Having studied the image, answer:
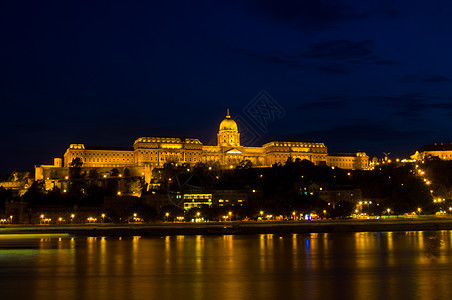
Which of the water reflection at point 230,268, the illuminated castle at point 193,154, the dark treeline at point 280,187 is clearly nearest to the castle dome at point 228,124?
the illuminated castle at point 193,154

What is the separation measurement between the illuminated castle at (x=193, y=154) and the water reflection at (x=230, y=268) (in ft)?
204

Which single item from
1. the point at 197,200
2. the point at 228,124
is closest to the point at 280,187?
the point at 197,200

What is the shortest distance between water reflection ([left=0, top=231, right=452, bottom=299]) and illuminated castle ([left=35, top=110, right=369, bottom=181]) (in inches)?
2443

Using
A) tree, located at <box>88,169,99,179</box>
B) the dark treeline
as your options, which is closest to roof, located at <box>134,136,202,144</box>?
the dark treeline

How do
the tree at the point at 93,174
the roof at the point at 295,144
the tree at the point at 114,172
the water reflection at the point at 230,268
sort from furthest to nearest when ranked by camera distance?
the roof at the point at 295,144
the tree at the point at 114,172
the tree at the point at 93,174
the water reflection at the point at 230,268

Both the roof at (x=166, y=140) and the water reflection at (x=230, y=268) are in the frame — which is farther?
the roof at (x=166, y=140)

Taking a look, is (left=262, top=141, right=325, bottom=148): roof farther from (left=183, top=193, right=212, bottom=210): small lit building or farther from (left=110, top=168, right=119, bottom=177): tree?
(left=183, top=193, right=212, bottom=210): small lit building

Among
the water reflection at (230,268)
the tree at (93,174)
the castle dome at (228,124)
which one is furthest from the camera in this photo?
the castle dome at (228,124)

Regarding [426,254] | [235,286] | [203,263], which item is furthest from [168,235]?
[235,286]

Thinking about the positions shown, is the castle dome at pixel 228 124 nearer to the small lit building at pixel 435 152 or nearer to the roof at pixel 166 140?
the roof at pixel 166 140

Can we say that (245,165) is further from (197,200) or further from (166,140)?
(197,200)

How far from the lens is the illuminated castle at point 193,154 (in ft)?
375

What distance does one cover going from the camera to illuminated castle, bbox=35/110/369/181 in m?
114

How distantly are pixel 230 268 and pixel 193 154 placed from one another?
90.5m
